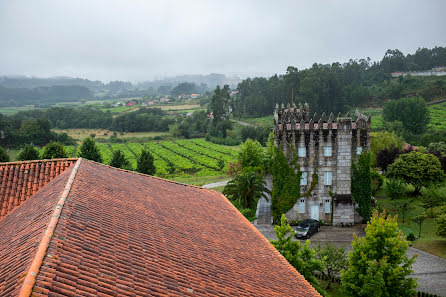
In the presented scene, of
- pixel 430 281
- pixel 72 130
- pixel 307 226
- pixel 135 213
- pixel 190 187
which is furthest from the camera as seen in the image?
pixel 72 130

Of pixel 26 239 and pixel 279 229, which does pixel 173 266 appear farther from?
pixel 279 229

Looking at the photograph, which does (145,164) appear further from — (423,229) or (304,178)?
(423,229)

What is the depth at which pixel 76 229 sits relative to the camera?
793cm

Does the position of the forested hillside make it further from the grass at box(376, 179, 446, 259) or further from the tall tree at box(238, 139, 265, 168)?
the grass at box(376, 179, 446, 259)

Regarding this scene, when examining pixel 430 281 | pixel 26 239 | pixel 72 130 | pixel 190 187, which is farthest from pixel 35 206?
pixel 72 130

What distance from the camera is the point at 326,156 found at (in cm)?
3238

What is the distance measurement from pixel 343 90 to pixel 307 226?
65.6 metres

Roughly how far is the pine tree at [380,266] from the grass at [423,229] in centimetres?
1076

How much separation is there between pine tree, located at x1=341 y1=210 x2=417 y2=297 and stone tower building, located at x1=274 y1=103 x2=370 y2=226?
13.6 meters

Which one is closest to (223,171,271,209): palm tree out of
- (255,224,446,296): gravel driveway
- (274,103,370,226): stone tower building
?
(255,224,446,296): gravel driveway

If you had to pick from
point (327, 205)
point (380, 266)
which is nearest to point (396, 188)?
point (327, 205)

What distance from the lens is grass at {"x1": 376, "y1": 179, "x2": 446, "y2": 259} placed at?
90.8ft

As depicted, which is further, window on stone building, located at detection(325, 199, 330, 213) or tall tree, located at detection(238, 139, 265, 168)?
tall tree, located at detection(238, 139, 265, 168)

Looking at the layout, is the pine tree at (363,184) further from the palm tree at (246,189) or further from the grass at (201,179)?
the grass at (201,179)
